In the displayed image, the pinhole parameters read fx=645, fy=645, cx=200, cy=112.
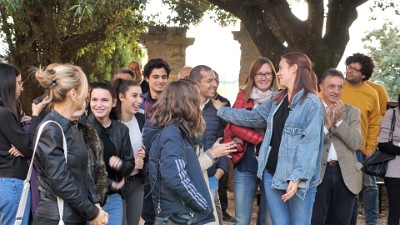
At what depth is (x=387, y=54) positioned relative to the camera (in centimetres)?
1742

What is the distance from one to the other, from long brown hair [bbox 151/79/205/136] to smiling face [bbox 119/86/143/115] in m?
1.07

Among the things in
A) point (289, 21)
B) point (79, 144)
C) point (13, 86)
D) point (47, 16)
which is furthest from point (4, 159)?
point (47, 16)

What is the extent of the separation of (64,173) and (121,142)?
4.23 feet

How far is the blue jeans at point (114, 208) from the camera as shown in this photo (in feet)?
16.3

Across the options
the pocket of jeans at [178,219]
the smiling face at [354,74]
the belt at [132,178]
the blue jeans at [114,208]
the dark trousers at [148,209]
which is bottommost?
the dark trousers at [148,209]

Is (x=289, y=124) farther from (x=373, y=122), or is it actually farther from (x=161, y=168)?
(x=373, y=122)

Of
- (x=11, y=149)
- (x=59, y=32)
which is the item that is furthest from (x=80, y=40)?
(x=11, y=149)

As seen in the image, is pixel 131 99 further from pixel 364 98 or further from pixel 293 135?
pixel 364 98

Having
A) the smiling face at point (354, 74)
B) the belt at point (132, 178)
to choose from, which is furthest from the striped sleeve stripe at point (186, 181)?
the smiling face at point (354, 74)

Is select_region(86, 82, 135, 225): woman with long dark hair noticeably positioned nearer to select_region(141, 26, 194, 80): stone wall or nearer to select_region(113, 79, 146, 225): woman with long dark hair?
select_region(113, 79, 146, 225): woman with long dark hair

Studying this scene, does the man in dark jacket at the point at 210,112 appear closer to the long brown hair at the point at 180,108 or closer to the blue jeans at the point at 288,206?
the blue jeans at the point at 288,206

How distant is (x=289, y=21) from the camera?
9.88 meters

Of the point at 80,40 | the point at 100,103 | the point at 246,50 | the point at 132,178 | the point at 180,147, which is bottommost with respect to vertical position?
the point at 132,178

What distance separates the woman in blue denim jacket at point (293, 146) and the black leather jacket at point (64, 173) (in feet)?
5.51
